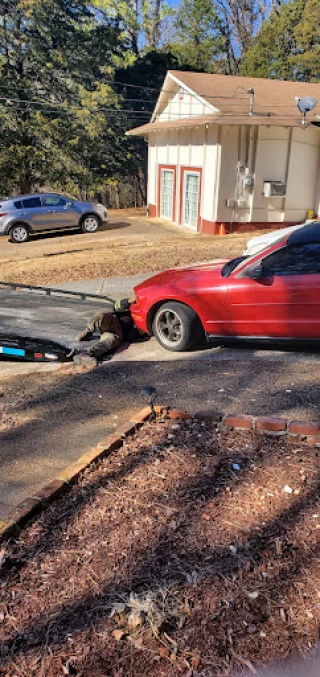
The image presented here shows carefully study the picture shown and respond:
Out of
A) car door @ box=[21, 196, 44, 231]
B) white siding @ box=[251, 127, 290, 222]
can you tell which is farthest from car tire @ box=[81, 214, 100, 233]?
white siding @ box=[251, 127, 290, 222]

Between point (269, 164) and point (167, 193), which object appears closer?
point (269, 164)

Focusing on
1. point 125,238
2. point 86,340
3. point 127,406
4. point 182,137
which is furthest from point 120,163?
point 127,406

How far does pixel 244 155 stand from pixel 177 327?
1190cm

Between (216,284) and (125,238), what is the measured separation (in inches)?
481

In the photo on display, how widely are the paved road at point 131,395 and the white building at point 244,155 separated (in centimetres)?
1141

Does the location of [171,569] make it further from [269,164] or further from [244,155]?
[269,164]

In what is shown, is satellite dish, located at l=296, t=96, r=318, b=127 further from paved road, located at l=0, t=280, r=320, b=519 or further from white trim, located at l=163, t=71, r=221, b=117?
paved road, located at l=0, t=280, r=320, b=519

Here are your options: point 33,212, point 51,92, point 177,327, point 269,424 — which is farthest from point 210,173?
point 269,424

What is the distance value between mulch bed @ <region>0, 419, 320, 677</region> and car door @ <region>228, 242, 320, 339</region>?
281 cm

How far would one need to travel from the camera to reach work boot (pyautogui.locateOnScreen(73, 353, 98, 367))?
6.59 metres

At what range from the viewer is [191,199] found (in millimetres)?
19578

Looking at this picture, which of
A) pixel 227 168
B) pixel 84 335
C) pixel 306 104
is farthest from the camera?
pixel 227 168

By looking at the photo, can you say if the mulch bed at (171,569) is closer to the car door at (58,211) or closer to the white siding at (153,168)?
the car door at (58,211)

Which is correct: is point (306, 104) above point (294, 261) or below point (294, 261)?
above
